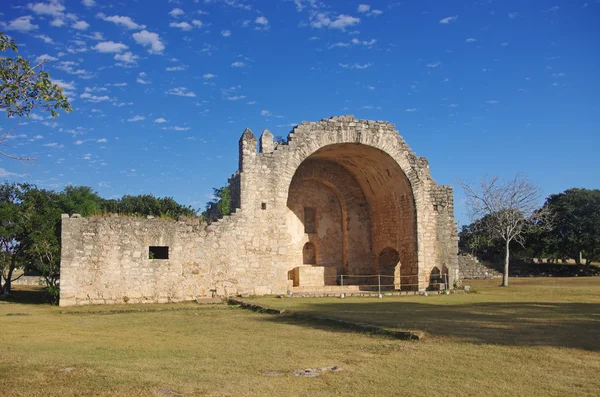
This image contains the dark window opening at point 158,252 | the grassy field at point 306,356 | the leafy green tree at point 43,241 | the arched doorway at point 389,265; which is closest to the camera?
the grassy field at point 306,356

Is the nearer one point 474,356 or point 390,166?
point 474,356

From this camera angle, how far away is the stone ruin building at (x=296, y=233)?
18.1 m

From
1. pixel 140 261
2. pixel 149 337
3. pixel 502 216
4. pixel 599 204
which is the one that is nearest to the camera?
pixel 149 337

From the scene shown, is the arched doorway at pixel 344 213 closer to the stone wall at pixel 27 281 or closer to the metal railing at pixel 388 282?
the metal railing at pixel 388 282

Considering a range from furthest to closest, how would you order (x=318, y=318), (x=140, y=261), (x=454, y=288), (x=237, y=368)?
(x=454, y=288) → (x=140, y=261) → (x=318, y=318) → (x=237, y=368)

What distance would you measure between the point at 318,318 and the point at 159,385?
6332 mm

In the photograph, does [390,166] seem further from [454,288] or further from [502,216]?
[502,216]

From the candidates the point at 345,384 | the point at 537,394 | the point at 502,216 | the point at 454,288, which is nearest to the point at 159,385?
the point at 345,384

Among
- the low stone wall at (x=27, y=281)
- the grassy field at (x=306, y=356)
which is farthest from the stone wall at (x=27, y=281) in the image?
the grassy field at (x=306, y=356)

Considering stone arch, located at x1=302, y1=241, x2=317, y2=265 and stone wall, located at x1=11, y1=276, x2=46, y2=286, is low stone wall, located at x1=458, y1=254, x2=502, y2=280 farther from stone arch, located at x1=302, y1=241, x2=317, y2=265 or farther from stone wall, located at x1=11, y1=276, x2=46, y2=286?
stone wall, located at x1=11, y1=276, x2=46, y2=286

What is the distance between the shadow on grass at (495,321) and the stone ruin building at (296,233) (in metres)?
6.07

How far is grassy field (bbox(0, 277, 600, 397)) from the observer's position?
5809 millimetres

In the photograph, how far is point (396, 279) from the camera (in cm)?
2584

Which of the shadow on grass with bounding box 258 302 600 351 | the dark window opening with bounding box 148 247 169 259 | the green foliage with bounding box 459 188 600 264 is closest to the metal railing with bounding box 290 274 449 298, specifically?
the shadow on grass with bounding box 258 302 600 351
